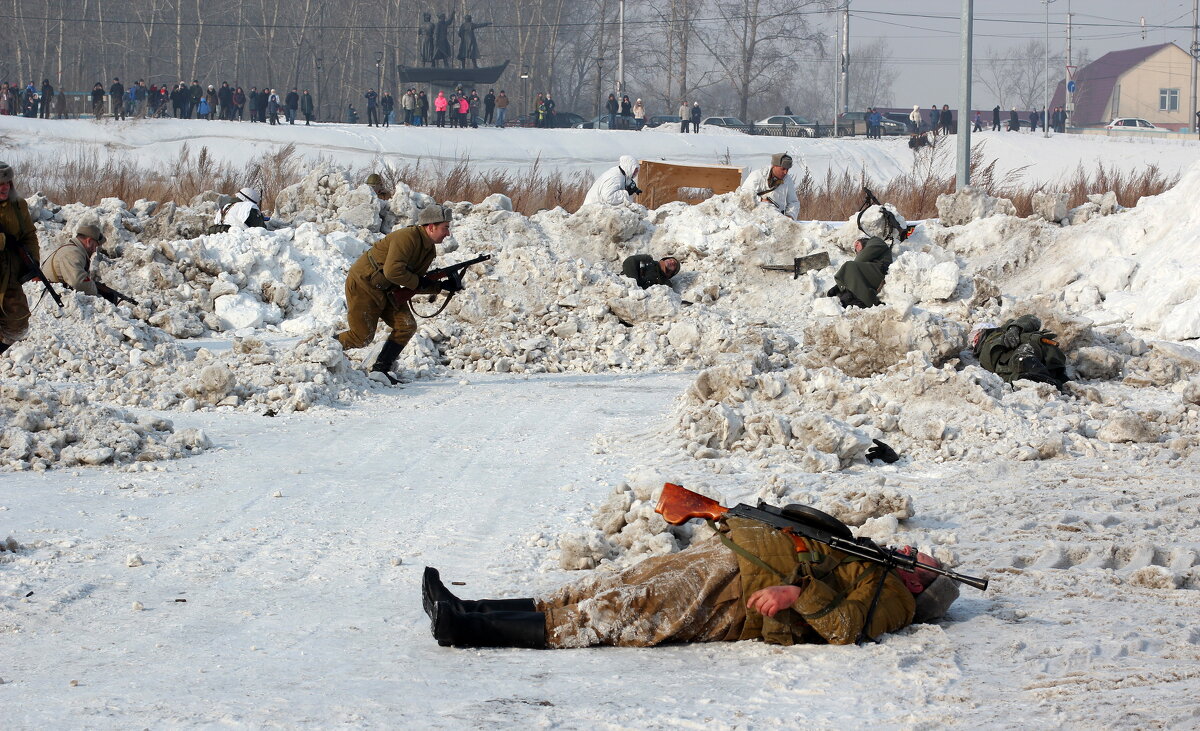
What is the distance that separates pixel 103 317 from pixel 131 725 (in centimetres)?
717

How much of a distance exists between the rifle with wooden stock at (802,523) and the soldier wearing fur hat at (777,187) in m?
10.7

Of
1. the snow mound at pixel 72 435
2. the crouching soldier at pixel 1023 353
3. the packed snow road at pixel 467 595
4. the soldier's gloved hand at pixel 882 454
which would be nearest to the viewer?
the packed snow road at pixel 467 595

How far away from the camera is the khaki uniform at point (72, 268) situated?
980 cm

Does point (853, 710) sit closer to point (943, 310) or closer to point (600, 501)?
point (600, 501)

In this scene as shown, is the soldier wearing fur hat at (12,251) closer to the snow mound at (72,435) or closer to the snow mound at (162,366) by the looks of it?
the snow mound at (162,366)

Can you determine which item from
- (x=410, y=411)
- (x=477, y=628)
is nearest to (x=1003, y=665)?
(x=477, y=628)

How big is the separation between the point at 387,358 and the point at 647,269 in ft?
13.5

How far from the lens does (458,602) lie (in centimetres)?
401

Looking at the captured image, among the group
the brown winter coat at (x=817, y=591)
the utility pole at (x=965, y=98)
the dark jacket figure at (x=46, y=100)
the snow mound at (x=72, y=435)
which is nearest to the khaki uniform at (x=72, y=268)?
the snow mound at (x=72, y=435)

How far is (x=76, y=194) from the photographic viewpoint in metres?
16.0

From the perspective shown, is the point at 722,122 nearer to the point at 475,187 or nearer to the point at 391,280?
the point at 475,187

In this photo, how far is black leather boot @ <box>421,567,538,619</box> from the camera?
3964mm

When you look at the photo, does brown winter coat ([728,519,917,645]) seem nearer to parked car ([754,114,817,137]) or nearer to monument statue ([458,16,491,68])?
monument statue ([458,16,491,68])

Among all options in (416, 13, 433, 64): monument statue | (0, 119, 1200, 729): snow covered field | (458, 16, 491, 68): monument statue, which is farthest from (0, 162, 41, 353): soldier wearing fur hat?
(458, 16, 491, 68): monument statue
